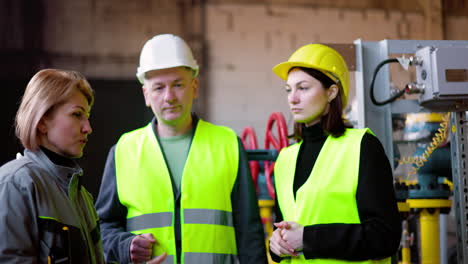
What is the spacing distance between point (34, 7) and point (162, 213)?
4.98 metres

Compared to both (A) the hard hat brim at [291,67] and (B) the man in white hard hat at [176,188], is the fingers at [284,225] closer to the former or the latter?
(B) the man in white hard hat at [176,188]

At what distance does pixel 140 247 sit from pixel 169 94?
644 mm

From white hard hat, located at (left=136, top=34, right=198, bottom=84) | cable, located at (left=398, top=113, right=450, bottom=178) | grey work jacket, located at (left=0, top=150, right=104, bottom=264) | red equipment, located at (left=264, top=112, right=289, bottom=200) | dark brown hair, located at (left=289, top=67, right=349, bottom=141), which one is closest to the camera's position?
grey work jacket, located at (left=0, top=150, right=104, bottom=264)

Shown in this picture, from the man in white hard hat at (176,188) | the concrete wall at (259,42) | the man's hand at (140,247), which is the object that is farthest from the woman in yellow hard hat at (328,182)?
the concrete wall at (259,42)

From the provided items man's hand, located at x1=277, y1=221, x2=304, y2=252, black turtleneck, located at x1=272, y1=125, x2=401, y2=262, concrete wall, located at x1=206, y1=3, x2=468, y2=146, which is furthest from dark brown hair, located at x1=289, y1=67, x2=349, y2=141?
concrete wall, located at x1=206, y1=3, x2=468, y2=146

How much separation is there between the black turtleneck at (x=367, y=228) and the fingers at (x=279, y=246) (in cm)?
7

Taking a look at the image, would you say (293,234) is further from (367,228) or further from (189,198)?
(189,198)

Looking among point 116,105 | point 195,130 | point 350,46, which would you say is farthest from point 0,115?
point 350,46

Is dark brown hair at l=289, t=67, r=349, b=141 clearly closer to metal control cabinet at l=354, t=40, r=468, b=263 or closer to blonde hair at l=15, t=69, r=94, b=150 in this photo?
metal control cabinet at l=354, t=40, r=468, b=263

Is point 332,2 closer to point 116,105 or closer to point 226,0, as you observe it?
point 226,0

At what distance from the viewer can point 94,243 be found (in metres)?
1.66

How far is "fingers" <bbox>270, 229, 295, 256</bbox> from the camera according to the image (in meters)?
1.76

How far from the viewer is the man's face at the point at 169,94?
2.08 metres

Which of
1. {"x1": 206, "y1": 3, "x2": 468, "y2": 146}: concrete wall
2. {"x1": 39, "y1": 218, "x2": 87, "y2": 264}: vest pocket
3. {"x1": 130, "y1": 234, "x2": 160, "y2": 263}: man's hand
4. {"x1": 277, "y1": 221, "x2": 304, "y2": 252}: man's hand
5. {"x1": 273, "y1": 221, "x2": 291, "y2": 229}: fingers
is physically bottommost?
{"x1": 130, "y1": 234, "x2": 160, "y2": 263}: man's hand
